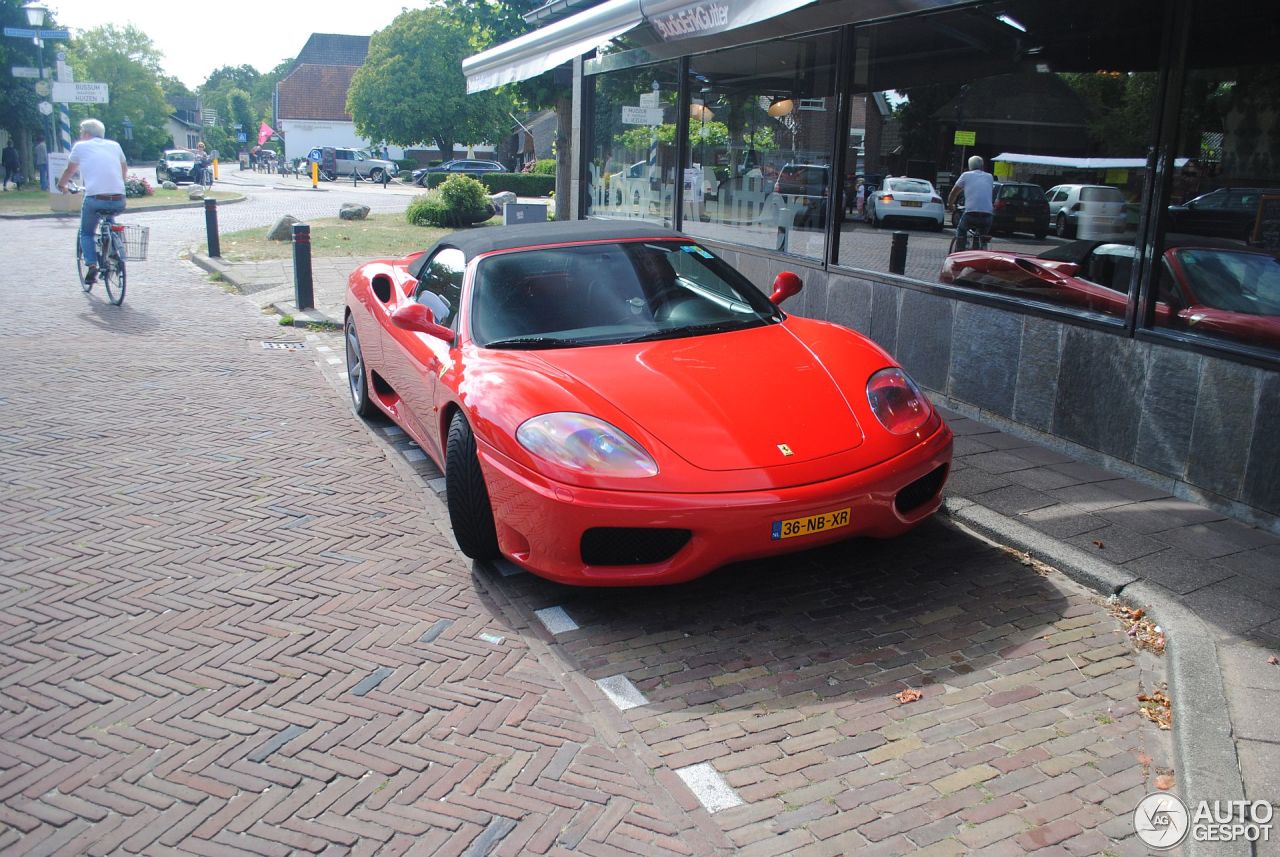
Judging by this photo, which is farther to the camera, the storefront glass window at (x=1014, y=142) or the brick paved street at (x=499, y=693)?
the storefront glass window at (x=1014, y=142)

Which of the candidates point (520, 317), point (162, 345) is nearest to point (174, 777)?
point (520, 317)

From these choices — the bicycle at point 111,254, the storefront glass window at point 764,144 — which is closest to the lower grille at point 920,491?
the storefront glass window at point 764,144

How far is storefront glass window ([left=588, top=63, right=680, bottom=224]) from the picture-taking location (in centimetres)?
1139

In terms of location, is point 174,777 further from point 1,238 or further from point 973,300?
point 1,238

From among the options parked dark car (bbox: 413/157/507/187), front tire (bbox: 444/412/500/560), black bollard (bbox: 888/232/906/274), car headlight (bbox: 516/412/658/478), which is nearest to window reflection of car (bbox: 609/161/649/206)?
black bollard (bbox: 888/232/906/274)

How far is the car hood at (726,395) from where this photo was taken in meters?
4.04

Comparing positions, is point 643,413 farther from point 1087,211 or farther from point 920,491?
point 1087,211

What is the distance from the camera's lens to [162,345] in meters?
9.70

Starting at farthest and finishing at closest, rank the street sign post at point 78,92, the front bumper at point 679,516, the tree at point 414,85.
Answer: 1. the tree at point 414,85
2. the street sign post at point 78,92
3. the front bumper at point 679,516

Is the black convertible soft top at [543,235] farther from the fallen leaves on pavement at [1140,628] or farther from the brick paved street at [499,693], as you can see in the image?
A: the fallen leaves on pavement at [1140,628]

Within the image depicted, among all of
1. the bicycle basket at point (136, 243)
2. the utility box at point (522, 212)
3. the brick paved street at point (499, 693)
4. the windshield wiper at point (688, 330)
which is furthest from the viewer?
the utility box at point (522, 212)

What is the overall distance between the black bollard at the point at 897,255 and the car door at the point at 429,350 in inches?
135

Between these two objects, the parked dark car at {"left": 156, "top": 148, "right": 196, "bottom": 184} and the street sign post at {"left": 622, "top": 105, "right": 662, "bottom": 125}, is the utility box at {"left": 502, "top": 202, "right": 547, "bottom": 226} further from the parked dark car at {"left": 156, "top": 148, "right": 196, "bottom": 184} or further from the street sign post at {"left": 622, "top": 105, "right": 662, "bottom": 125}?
the parked dark car at {"left": 156, "top": 148, "right": 196, "bottom": 184}

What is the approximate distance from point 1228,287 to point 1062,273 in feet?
3.82
